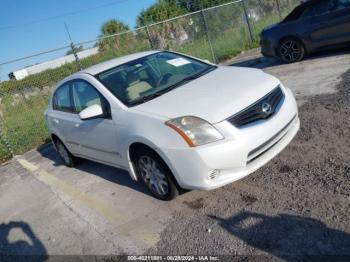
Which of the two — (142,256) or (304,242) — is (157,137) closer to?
(142,256)

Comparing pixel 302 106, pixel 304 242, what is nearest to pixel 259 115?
pixel 304 242

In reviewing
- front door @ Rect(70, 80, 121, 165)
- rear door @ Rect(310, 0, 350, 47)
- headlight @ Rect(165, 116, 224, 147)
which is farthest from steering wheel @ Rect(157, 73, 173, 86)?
rear door @ Rect(310, 0, 350, 47)

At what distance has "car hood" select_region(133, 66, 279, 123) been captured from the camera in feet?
12.3

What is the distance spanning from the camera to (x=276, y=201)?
372 centimetres

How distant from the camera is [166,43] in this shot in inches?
573

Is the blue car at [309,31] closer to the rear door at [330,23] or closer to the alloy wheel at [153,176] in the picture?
the rear door at [330,23]

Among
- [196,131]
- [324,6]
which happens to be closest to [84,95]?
[196,131]

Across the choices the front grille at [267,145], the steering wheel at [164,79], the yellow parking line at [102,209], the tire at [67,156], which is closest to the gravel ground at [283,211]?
the yellow parking line at [102,209]

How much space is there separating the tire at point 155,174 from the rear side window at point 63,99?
74.1 inches

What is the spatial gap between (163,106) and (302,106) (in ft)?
9.73

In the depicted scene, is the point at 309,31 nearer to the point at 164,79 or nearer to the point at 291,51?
the point at 291,51

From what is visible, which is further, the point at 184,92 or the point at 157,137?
the point at 184,92

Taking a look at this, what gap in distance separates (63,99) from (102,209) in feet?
6.97

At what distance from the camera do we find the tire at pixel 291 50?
9445mm
